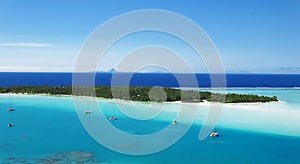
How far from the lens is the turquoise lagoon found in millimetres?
10578

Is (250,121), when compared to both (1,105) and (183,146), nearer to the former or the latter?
(183,146)

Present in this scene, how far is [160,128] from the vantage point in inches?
591

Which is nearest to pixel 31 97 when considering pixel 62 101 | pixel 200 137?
pixel 62 101

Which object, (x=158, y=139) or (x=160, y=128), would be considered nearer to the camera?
(x=158, y=139)

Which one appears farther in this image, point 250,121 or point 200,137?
point 250,121

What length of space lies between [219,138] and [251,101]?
11.3 metres

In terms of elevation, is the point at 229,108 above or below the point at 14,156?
above

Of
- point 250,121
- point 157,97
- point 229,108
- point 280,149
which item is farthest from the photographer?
point 157,97

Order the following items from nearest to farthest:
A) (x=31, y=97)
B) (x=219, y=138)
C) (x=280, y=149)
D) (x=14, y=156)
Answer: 1. (x=14, y=156)
2. (x=280, y=149)
3. (x=219, y=138)
4. (x=31, y=97)

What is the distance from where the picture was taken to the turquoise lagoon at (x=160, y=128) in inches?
416

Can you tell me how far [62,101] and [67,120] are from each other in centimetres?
764

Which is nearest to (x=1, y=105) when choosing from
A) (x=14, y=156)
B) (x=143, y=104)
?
(x=143, y=104)

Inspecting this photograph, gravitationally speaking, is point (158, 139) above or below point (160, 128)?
below

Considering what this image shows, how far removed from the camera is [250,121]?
16.4 meters
